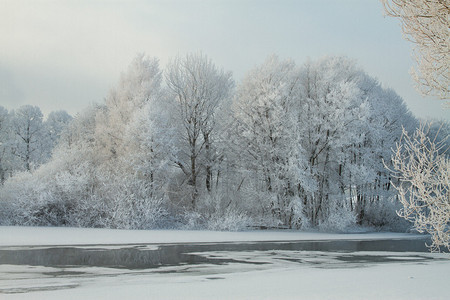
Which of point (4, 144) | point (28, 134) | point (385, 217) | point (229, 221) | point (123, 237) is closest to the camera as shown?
point (123, 237)

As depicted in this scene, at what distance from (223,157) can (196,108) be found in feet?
14.2

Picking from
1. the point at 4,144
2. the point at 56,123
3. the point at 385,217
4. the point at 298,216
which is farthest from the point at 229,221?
the point at 56,123

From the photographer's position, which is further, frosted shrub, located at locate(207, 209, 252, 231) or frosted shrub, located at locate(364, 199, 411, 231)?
frosted shrub, located at locate(364, 199, 411, 231)

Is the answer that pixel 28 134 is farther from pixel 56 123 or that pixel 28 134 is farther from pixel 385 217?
A: pixel 385 217

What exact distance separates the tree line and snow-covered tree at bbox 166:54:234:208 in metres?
0.08

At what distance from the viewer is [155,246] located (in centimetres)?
1772

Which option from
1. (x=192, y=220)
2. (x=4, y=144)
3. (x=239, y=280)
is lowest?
(x=239, y=280)

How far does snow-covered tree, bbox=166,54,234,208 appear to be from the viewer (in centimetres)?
3081

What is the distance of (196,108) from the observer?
Result: 3109cm

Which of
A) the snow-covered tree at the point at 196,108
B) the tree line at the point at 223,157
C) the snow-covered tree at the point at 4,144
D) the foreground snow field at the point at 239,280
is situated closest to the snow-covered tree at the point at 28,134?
the snow-covered tree at the point at 4,144

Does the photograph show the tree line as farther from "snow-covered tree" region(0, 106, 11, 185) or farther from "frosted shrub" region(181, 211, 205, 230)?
"snow-covered tree" region(0, 106, 11, 185)

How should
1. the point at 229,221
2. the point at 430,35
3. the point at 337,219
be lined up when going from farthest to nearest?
the point at 337,219
the point at 229,221
the point at 430,35

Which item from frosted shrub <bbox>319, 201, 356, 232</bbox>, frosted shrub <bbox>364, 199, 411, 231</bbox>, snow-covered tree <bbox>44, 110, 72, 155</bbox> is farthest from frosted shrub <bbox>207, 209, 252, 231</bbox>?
snow-covered tree <bbox>44, 110, 72, 155</bbox>

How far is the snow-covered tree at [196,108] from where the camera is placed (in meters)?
30.8
